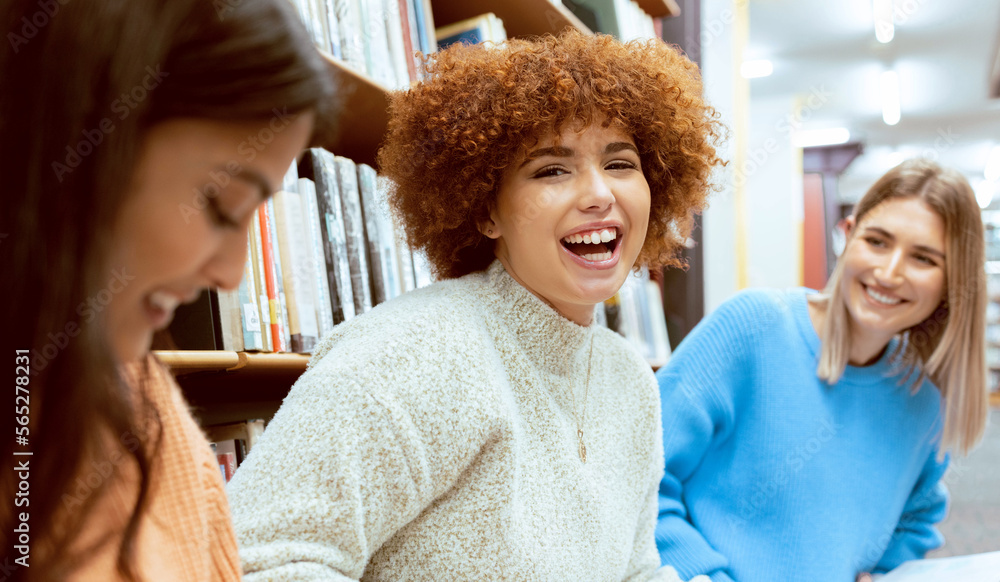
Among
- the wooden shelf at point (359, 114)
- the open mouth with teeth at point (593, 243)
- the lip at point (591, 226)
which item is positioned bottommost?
the open mouth with teeth at point (593, 243)

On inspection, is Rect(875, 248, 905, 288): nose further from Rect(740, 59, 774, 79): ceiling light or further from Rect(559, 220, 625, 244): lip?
Rect(740, 59, 774, 79): ceiling light

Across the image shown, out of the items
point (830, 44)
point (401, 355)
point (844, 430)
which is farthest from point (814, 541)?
point (830, 44)

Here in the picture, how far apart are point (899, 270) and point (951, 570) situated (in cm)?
58

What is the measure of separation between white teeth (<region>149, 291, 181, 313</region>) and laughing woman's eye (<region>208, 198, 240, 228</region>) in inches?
2.3

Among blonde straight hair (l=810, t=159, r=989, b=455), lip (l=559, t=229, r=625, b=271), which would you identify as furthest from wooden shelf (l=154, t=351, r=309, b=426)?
blonde straight hair (l=810, t=159, r=989, b=455)

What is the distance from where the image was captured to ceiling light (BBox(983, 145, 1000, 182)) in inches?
303

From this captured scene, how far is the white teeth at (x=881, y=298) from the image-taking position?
151cm

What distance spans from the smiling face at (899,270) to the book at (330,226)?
1061 millimetres

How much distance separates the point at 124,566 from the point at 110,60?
1.10 ft

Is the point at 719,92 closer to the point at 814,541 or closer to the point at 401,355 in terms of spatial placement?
the point at 814,541

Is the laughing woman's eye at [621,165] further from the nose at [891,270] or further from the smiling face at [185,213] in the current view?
the nose at [891,270]

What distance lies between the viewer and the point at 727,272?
251 centimetres

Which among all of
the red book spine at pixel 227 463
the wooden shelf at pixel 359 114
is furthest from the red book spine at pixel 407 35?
the red book spine at pixel 227 463

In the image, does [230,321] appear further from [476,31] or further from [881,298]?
[881,298]
